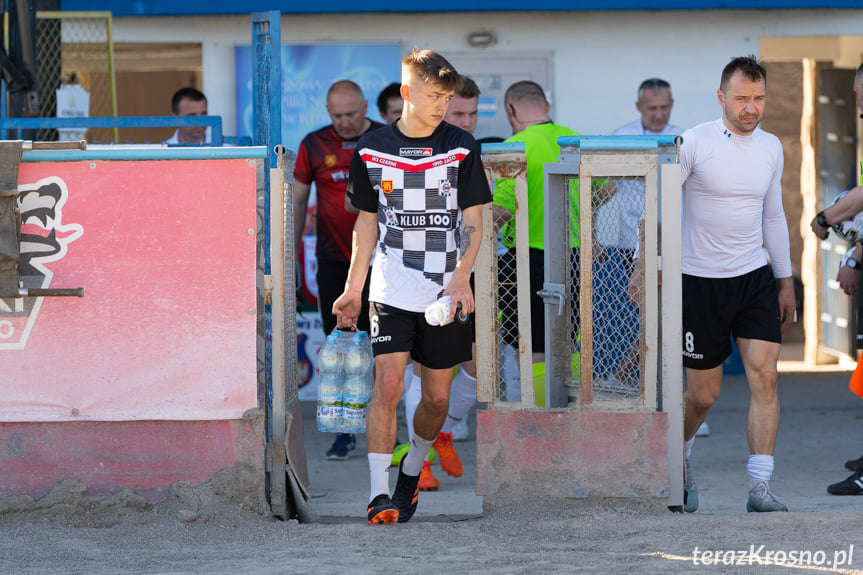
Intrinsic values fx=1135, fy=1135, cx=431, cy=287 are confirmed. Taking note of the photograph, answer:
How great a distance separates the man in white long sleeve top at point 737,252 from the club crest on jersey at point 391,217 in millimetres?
1429

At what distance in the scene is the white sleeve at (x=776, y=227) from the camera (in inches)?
214

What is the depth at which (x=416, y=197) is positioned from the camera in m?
4.81

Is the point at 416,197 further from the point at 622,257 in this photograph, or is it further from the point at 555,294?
the point at 622,257

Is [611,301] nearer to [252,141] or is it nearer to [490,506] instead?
[490,506]

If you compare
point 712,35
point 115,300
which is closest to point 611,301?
point 115,300

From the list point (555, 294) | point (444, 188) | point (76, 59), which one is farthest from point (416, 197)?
point (76, 59)

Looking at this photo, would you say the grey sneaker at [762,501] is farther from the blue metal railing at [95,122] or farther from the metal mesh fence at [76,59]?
the metal mesh fence at [76,59]

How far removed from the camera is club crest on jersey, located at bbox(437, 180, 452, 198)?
4.82 metres

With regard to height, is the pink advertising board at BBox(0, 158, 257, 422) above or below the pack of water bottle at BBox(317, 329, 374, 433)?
above

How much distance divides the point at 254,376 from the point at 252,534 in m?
0.70

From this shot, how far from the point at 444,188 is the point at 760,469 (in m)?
1.98

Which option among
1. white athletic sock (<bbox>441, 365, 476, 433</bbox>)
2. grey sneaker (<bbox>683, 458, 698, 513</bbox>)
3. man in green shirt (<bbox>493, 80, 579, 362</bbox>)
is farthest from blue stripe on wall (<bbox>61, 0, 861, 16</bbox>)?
grey sneaker (<bbox>683, 458, 698, 513</bbox>)

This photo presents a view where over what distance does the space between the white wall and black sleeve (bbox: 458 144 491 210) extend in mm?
4872

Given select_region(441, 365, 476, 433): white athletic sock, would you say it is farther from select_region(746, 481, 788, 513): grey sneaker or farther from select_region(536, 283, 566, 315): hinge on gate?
select_region(746, 481, 788, 513): grey sneaker
